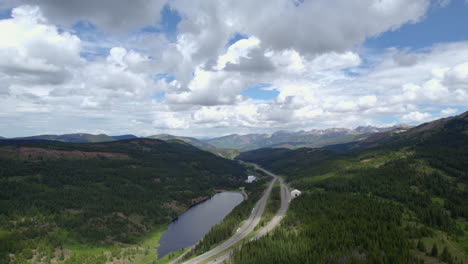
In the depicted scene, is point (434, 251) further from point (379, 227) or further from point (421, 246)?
point (379, 227)

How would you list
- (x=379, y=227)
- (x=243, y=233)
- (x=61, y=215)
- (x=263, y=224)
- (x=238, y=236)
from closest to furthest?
1. (x=379, y=227)
2. (x=238, y=236)
3. (x=243, y=233)
4. (x=263, y=224)
5. (x=61, y=215)

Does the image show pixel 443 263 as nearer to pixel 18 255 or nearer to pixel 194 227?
pixel 194 227

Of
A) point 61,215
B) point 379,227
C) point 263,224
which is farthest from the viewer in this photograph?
point 61,215

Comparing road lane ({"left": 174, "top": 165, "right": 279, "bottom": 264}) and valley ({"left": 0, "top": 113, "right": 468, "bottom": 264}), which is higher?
valley ({"left": 0, "top": 113, "right": 468, "bottom": 264})

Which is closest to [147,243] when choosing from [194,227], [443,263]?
[194,227]

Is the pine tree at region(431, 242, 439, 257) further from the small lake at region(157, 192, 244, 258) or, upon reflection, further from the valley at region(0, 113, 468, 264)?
the small lake at region(157, 192, 244, 258)

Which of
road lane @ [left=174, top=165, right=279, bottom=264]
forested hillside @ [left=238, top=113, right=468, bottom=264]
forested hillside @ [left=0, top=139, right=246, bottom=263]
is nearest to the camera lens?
forested hillside @ [left=238, top=113, right=468, bottom=264]

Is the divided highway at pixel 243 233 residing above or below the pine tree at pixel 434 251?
below

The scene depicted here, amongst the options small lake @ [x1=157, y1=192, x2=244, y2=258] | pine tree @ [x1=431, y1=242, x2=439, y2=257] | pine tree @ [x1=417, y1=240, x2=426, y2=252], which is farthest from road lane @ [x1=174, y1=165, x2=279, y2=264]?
pine tree @ [x1=431, y1=242, x2=439, y2=257]

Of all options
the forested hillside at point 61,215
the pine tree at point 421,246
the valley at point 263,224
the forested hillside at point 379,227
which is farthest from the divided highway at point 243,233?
the pine tree at point 421,246

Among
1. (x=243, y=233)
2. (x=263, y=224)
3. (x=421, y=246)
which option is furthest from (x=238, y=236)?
(x=421, y=246)

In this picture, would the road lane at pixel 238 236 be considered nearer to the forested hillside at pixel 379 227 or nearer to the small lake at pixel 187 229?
the forested hillside at pixel 379 227
